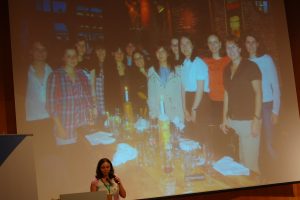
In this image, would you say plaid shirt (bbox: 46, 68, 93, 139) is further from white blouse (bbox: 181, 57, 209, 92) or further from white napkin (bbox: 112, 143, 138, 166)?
white blouse (bbox: 181, 57, 209, 92)

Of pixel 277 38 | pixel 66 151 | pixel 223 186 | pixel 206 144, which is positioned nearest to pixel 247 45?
pixel 277 38

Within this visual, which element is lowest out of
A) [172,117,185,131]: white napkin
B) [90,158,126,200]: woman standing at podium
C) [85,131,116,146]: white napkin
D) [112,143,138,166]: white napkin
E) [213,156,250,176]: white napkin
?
[213,156,250,176]: white napkin

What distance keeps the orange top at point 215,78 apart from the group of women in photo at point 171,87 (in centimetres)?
1

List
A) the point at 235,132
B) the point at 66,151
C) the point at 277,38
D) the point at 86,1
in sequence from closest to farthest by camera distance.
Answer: the point at 66,151 < the point at 86,1 < the point at 235,132 < the point at 277,38

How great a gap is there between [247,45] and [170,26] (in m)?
1.05

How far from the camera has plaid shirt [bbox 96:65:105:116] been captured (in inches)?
197

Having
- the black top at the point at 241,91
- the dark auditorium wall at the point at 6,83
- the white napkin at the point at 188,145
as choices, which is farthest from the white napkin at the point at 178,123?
the dark auditorium wall at the point at 6,83

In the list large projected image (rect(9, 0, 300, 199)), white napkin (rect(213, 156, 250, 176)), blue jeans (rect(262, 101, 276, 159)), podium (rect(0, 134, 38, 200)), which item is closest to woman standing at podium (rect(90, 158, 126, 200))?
large projected image (rect(9, 0, 300, 199))

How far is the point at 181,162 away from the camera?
206 inches

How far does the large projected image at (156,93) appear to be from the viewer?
15.8ft

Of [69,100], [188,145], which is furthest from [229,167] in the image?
[69,100]

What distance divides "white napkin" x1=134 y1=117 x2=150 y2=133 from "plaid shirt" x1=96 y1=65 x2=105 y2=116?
0.41 meters

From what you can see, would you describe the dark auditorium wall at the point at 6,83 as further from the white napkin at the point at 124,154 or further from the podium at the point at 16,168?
the podium at the point at 16,168

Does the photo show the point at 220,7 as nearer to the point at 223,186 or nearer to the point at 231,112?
the point at 231,112
